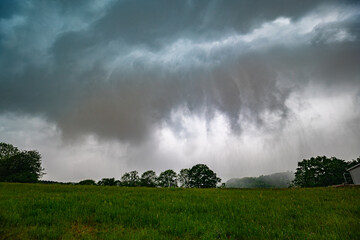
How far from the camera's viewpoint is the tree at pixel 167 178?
105 metres

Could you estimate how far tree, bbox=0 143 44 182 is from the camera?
63.0m

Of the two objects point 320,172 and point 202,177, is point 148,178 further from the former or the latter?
point 320,172

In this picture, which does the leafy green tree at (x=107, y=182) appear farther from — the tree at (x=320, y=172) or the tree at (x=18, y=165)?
the tree at (x=320, y=172)

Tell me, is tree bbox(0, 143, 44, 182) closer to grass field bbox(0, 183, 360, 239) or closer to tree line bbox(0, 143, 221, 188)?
tree line bbox(0, 143, 221, 188)

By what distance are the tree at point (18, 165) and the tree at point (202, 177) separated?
224ft

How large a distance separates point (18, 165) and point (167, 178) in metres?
69.7

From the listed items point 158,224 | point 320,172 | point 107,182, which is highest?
point 320,172

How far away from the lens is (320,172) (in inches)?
3723

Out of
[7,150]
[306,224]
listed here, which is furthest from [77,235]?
[7,150]

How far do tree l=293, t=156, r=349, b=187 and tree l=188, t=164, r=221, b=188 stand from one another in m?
48.0

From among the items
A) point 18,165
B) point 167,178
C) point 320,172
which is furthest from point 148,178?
point 320,172

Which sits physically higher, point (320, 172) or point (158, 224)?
point (320, 172)

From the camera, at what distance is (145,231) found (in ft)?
17.3

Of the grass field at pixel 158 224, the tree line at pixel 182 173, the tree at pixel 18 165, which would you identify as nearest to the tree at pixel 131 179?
the tree line at pixel 182 173
